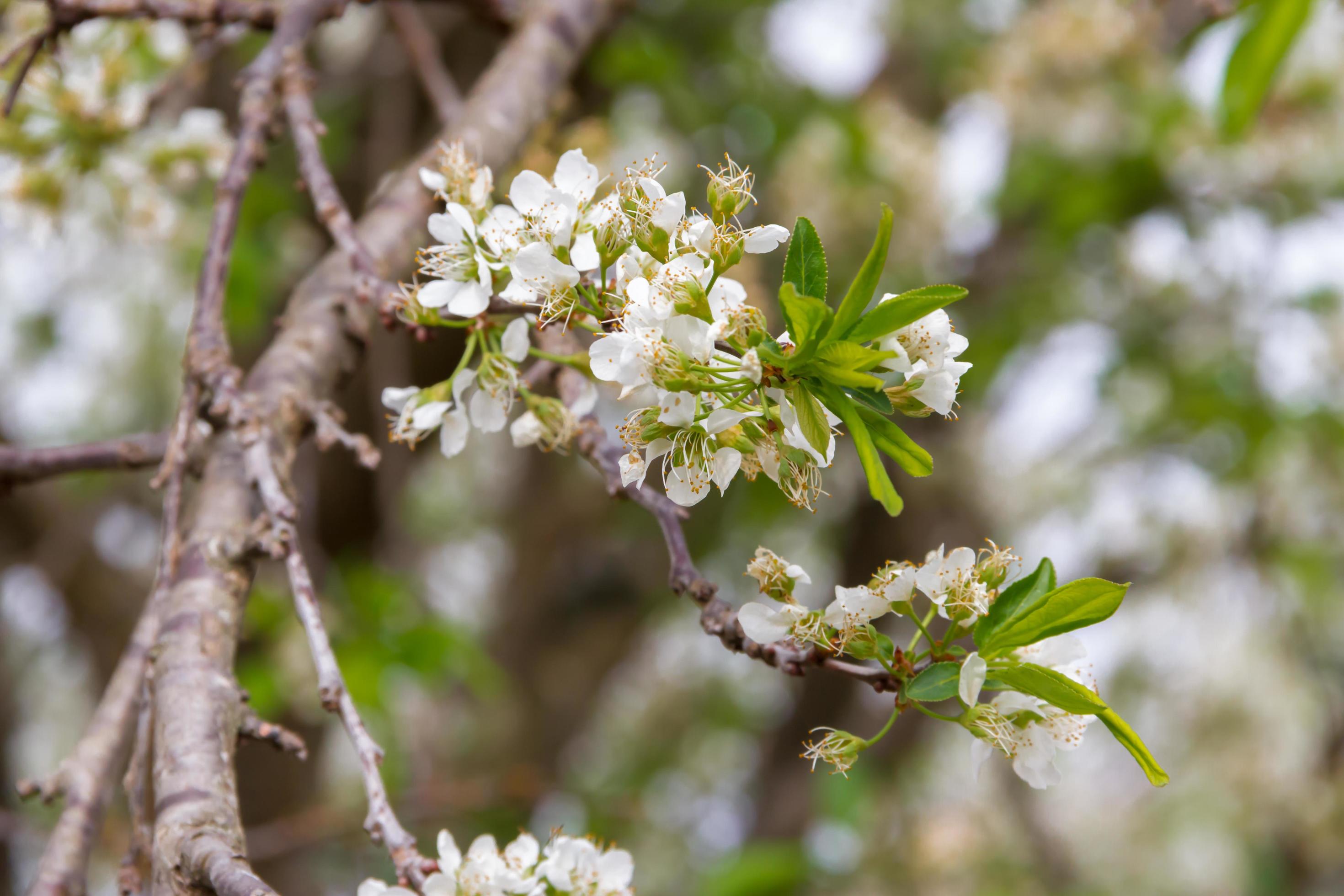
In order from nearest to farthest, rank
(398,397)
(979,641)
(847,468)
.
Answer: (979,641), (398,397), (847,468)

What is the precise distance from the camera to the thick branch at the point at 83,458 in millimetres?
1186

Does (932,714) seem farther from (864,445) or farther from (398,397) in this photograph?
(398,397)

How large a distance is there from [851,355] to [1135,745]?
366 millimetres

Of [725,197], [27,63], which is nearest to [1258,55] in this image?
[725,197]

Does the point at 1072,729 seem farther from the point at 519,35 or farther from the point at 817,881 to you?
the point at 817,881

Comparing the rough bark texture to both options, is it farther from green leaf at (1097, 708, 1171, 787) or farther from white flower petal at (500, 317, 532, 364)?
green leaf at (1097, 708, 1171, 787)

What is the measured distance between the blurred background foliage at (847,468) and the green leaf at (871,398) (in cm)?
101

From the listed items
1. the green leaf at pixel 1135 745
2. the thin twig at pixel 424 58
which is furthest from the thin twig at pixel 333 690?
the thin twig at pixel 424 58

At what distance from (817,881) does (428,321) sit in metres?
2.62

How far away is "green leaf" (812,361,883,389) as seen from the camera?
667 mm

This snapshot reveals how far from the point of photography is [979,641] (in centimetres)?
75

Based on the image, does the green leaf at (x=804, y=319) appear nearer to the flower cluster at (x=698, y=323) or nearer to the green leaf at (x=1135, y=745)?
the flower cluster at (x=698, y=323)

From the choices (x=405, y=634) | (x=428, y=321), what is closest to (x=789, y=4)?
(x=405, y=634)

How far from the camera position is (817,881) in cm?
296
